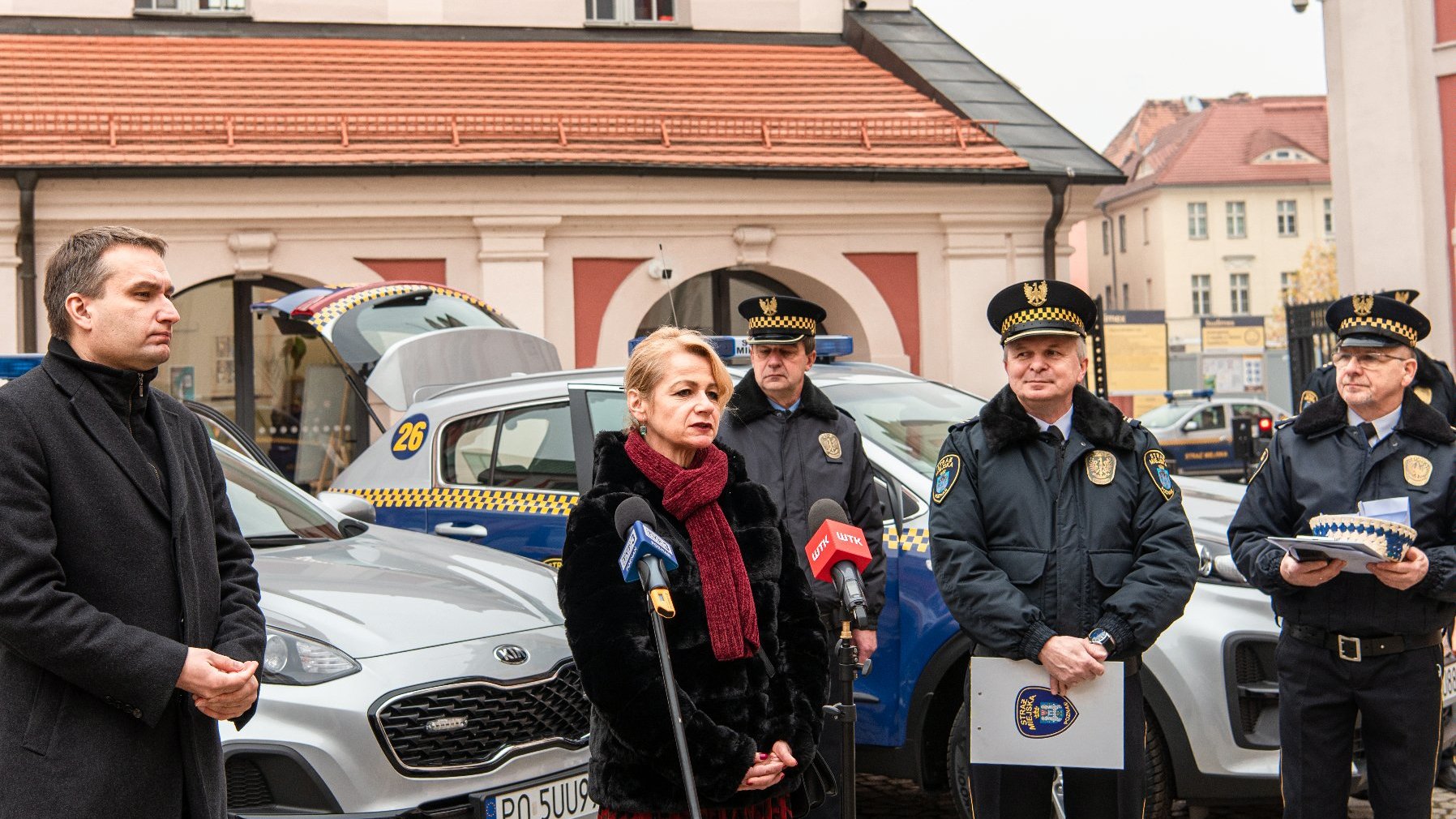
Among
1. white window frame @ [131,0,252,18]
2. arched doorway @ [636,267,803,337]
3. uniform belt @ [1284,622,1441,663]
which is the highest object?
white window frame @ [131,0,252,18]

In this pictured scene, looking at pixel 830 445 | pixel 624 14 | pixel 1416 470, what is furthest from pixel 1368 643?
pixel 624 14

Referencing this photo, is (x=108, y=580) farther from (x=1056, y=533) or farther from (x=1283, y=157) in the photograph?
(x=1283, y=157)

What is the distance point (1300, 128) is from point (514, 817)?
232 ft

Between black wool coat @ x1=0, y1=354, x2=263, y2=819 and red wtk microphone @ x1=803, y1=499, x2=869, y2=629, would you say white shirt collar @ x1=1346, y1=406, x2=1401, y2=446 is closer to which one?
red wtk microphone @ x1=803, y1=499, x2=869, y2=629

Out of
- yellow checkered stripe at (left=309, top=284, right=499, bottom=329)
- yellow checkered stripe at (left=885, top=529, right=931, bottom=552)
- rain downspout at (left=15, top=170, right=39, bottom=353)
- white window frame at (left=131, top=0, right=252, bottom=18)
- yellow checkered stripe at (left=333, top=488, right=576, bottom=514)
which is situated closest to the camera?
yellow checkered stripe at (left=885, top=529, right=931, bottom=552)

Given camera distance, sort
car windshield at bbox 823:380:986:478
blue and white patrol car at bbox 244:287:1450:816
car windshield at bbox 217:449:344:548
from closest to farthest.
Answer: blue and white patrol car at bbox 244:287:1450:816 < car windshield at bbox 217:449:344:548 < car windshield at bbox 823:380:986:478

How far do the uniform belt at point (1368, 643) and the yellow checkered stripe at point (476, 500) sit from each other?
319 centimetres

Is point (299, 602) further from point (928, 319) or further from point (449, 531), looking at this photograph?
point (928, 319)

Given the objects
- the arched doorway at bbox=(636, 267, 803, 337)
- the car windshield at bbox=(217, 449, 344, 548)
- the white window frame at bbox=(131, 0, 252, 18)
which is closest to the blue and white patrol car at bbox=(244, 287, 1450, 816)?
the car windshield at bbox=(217, 449, 344, 548)

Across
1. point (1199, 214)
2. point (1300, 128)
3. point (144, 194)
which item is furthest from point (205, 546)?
point (1300, 128)

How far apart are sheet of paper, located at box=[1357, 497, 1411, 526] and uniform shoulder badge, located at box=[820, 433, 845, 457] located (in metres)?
1.72

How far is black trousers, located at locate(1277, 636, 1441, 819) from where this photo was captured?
4297mm

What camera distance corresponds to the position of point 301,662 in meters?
4.27

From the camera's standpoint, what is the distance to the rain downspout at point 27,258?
1321 centimetres
